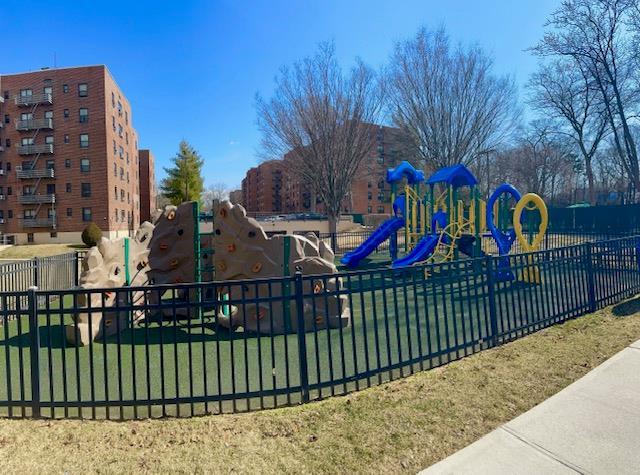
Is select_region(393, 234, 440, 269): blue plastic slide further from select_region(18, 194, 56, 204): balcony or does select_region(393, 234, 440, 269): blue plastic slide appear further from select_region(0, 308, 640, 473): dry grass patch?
select_region(18, 194, 56, 204): balcony

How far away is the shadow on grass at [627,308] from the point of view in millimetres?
6376

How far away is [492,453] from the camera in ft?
9.03

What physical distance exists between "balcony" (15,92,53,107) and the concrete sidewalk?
4816 cm

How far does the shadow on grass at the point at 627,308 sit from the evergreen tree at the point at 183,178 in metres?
48.3

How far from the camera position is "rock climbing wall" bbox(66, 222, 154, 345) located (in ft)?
20.4

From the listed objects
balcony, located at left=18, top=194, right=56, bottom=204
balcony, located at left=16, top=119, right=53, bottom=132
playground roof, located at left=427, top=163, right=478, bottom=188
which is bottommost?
playground roof, located at left=427, top=163, right=478, bottom=188

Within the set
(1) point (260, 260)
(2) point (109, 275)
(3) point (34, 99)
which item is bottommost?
(2) point (109, 275)

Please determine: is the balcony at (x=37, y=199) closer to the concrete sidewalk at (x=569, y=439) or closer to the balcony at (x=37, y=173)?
the balcony at (x=37, y=173)

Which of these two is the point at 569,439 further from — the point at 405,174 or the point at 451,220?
the point at 405,174

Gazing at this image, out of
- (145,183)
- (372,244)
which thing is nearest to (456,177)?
(372,244)

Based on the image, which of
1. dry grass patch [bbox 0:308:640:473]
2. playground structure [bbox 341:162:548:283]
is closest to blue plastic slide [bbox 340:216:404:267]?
playground structure [bbox 341:162:548:283]

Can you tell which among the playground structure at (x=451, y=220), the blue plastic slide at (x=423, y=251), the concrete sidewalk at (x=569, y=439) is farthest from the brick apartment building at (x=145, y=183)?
the concrete sidewalk at (x=569, y=439)

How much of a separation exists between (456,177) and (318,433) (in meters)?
11.8

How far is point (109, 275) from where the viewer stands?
711 centimetres
